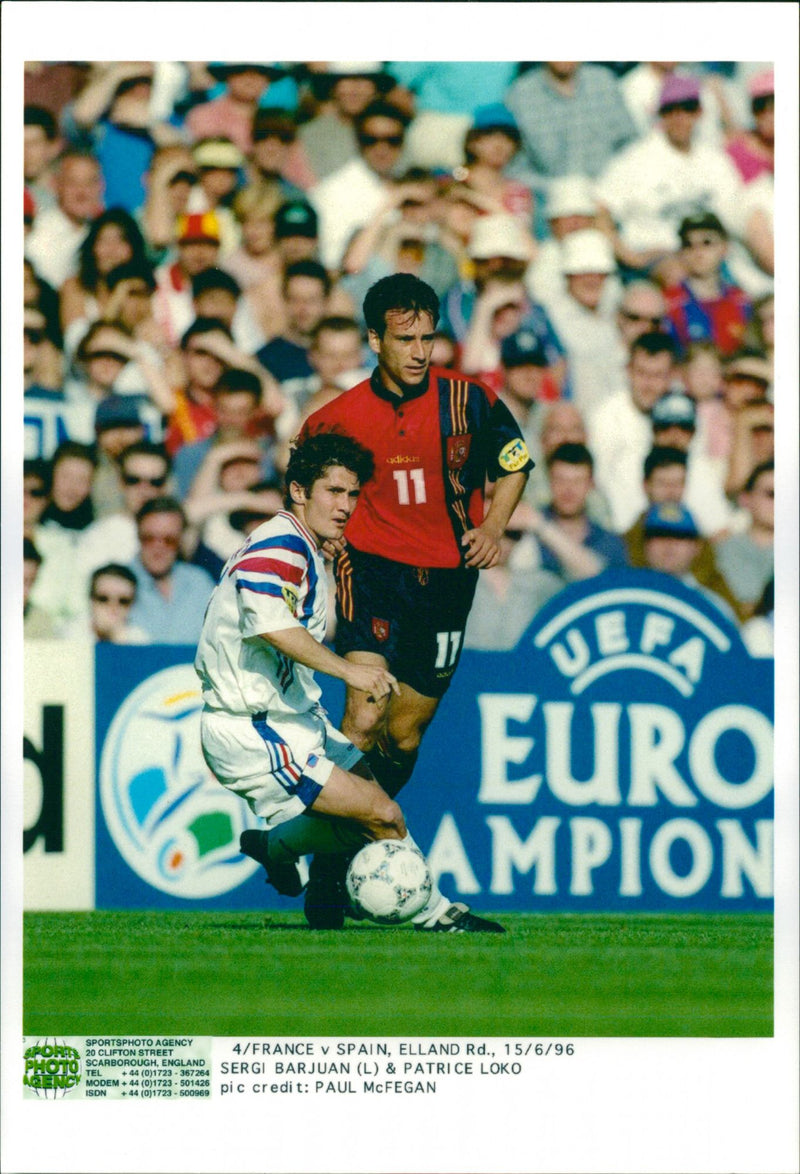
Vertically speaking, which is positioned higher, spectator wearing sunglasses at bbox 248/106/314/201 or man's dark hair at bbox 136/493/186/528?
spectator wearing sunglasses at bbox 248/106/314/201

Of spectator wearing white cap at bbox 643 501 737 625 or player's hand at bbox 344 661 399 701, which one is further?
spectator wearing white cap at bbox 643 501 737 625

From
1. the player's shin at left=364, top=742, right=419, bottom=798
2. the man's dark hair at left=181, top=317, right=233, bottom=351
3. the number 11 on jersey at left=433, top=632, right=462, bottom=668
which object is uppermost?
the man's dark hair at left=181, top=317, right=233, bottom=351

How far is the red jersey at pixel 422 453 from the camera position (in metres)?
4.87

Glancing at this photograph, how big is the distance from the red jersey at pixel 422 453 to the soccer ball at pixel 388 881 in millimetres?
1011

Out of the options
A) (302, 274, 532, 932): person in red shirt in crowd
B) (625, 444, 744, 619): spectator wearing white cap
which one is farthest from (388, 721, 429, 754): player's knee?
(625, 444, 744, 619): spectator wearing white cap

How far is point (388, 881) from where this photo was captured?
15.6 feet

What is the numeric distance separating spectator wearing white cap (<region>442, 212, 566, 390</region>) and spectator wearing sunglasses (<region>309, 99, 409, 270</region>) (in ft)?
1.25

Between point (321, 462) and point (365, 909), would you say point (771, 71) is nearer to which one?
point (321, 462)

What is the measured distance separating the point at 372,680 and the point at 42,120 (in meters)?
2.32

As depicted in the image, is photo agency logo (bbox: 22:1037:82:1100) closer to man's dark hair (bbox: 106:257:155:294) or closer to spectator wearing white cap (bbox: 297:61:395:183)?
man's dark hair (bbox: 106:257:155:294)

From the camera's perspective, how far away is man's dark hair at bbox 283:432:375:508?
15.9 ft

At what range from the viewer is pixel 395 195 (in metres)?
4.89

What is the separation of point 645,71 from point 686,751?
242 centimetres

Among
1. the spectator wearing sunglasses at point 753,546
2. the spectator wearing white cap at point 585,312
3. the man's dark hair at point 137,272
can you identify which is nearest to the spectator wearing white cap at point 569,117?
the spectator wearing white cap at point 585,312
